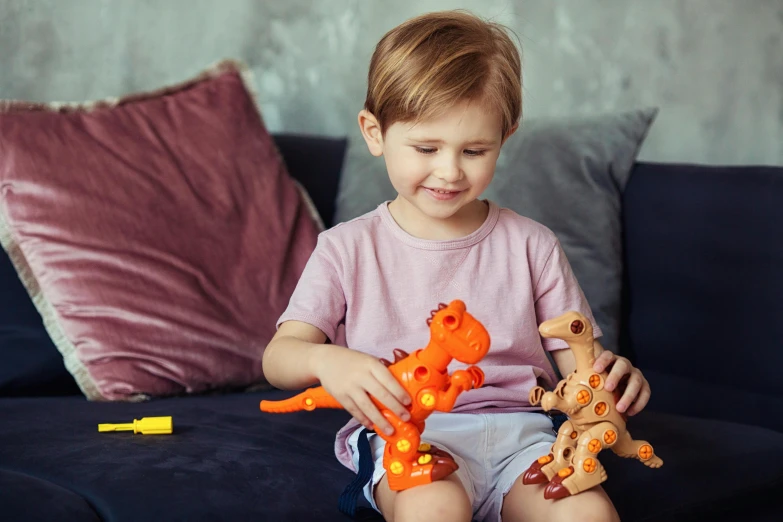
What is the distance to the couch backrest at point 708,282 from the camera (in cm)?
174

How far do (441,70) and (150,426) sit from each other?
657 millimetres

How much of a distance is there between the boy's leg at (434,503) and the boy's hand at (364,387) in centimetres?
9

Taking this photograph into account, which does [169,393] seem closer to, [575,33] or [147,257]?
[147,257]

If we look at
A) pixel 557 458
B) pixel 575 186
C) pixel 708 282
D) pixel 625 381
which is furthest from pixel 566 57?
pixel 557 458

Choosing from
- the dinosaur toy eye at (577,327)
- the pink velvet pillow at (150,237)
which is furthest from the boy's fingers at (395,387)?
the pink velvet pillow at (150,237)

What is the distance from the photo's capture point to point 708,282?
1.81m

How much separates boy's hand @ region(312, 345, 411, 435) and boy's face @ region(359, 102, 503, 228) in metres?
0.27

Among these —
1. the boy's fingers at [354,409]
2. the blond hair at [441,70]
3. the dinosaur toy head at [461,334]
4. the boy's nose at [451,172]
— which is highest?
the blond hair at [441,70]

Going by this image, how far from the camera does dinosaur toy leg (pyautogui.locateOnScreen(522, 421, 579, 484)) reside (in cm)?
111

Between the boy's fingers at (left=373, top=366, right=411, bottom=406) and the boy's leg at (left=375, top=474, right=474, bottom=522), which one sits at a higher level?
the boy's fingers at (left=373, top=366, right=411, bottom=406)

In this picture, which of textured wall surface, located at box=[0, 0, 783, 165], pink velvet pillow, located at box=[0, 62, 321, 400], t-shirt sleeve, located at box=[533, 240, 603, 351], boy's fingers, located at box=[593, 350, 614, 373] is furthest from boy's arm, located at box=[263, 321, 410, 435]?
textured wall surface, located at box=[0, 0, 783, 165]

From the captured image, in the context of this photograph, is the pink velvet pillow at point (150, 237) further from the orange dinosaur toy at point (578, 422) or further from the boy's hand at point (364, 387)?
the orange dinosaur toy at point (578, 422)

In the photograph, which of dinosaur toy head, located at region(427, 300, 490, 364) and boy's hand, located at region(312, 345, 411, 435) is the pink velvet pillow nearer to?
boy's hand, located at region(312, 345, 411, 435)

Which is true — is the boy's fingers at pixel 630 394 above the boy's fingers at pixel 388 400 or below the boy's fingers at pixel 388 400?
below
